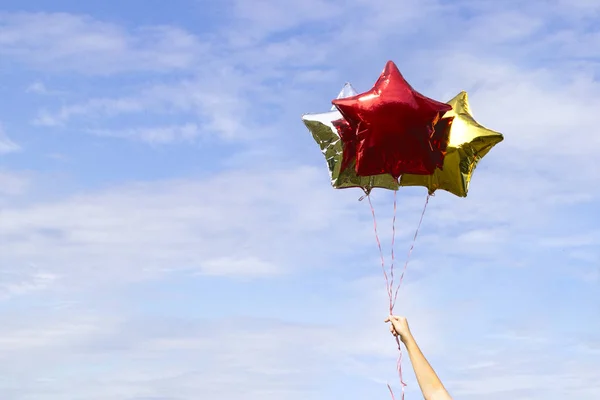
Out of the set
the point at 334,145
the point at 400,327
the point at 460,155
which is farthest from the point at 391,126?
the point at 400,327

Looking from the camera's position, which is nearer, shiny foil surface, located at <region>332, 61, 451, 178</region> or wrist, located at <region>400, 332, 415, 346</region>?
wrist, located at <region>400, 332, 415, 346</region>

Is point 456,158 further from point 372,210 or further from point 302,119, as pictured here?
→ point 302,119

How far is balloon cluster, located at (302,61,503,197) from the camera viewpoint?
918cm

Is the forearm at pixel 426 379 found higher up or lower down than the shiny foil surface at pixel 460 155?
lower down

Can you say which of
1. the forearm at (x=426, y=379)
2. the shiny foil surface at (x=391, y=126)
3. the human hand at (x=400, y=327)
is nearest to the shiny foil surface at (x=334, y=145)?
the shiny foil surface at (x=391, y=126)

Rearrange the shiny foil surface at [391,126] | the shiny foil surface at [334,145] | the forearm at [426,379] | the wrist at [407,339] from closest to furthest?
1. the forearm at [426,379]
2. the wrist at [407,339]
3. the shiny foil surface at [391,126]
4. the shiny foil surface at [334,145]

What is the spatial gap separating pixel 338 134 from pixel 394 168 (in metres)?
0.86

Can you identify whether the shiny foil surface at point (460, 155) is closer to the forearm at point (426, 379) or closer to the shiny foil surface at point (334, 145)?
the shiny foil surface at point (334, 145)

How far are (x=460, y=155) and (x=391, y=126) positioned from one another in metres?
1.26

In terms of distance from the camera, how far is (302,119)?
10.1m

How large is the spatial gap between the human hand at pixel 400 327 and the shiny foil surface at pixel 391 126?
117 inches

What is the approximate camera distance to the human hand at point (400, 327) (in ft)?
21.4

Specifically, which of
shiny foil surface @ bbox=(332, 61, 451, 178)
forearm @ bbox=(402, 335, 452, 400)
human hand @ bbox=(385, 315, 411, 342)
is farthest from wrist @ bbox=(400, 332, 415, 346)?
shiny foil surface @ bbox=(332, 61, 451, 178)

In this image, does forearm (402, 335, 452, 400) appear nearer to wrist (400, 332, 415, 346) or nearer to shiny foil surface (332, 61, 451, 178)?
wrist (400, 332, 415, 346)
